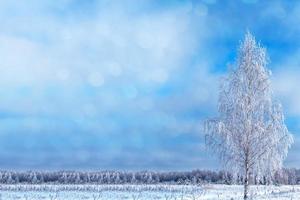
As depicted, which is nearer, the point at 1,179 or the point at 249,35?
the point at 249,35

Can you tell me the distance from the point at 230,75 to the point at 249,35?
389 centimetres

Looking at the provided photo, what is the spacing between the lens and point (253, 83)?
1896 inches

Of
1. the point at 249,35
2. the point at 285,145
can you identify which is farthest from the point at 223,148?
the point at 249,35

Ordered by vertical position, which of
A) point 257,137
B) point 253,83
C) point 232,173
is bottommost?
point 232,173

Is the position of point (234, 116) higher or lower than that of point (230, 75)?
lower

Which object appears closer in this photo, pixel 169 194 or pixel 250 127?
pixel 250 127

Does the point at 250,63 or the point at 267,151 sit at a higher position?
the point at 250,63

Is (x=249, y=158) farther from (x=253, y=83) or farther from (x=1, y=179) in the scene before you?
(x=1, y=179)

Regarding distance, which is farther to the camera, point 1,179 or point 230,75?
point 1,179

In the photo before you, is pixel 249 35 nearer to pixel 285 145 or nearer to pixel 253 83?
pixel 253 83

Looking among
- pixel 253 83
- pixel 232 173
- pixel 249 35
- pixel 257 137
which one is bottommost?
pixel 232 173

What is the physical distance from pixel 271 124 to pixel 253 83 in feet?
12.0

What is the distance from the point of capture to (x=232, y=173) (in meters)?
47.3

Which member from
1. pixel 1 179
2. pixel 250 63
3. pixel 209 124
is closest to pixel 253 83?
pixel 250 63
